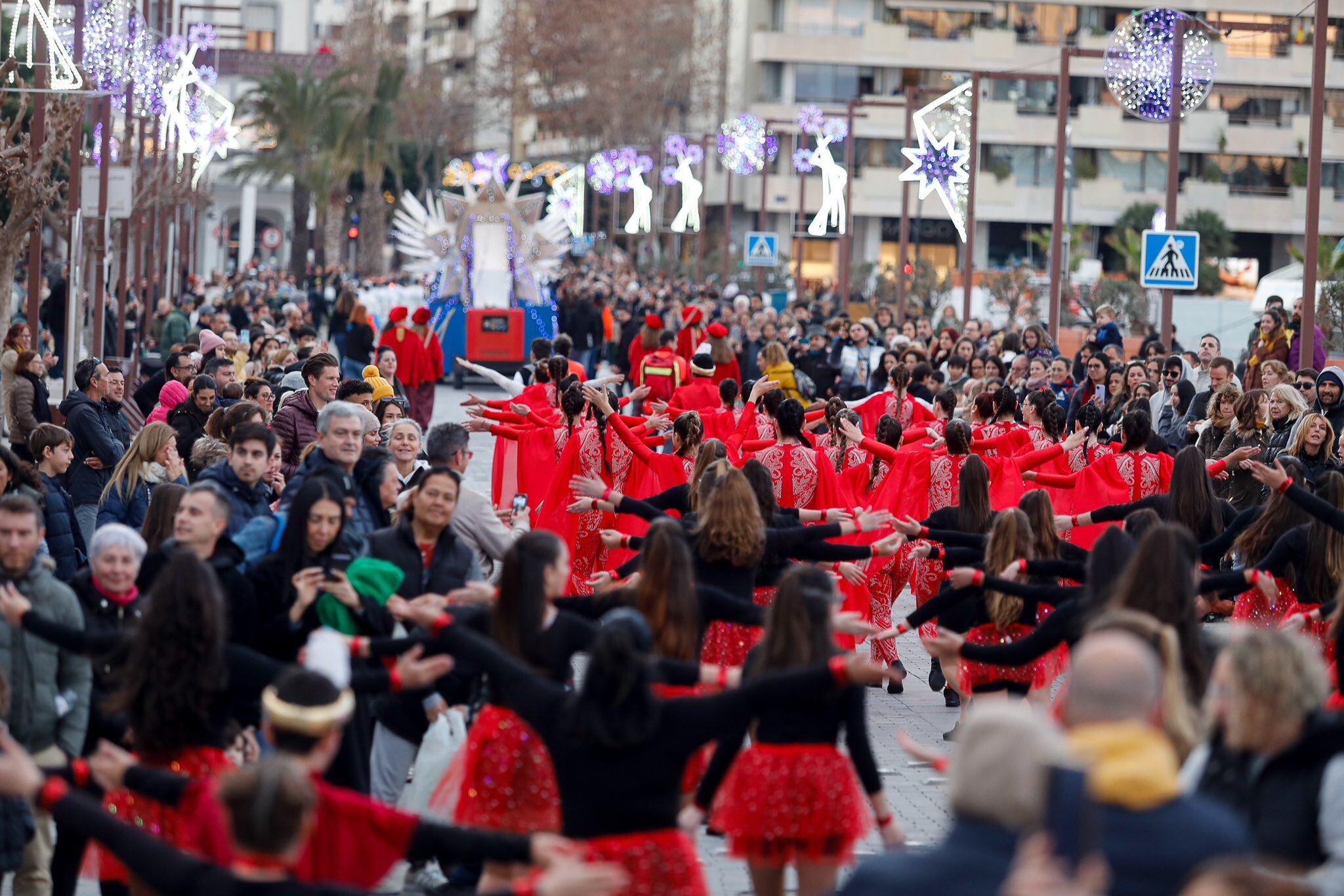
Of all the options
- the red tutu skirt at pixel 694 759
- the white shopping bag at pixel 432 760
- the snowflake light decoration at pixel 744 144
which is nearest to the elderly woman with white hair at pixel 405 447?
the white shopping bag at pixel 432 760

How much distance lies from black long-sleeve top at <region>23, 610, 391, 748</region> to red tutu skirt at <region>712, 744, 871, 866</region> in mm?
1167

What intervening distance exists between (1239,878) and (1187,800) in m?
0.44

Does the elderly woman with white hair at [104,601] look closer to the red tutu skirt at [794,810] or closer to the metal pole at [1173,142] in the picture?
the red tutu skirt at [794,810]

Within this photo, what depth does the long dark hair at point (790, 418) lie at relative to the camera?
40.4 ft

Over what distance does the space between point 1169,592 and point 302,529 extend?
9.73 ft

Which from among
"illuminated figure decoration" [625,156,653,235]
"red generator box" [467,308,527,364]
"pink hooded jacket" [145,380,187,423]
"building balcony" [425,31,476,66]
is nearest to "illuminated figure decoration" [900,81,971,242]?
"red generator box" [467,308,527,364]

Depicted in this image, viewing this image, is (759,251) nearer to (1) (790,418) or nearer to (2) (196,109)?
(2) (196,109)

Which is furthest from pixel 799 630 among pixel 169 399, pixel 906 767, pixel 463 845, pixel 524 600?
pixel 169 399

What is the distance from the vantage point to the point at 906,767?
10.0 meters

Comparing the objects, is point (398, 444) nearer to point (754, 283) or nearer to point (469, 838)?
point (469, 838)

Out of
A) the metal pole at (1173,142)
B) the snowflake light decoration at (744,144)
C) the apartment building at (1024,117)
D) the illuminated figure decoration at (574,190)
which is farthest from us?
the illuminated figure decoration at (574,190)

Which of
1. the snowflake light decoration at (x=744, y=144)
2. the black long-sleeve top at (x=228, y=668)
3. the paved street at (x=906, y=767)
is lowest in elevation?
the paved street at (x=906, y=767)

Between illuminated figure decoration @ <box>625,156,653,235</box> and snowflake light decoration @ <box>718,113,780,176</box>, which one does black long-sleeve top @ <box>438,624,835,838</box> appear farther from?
illuminated figure decoration @ <box>625,156,653,235</box>

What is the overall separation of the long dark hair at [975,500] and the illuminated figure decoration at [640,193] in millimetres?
56375
